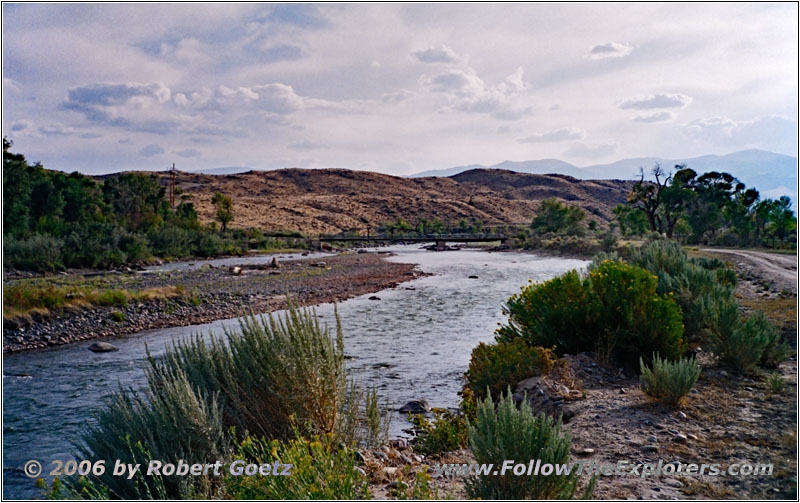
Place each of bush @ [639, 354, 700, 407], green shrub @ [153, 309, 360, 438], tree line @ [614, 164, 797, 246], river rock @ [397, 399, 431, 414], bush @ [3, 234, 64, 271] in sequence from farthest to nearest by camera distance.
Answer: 1. tree line @ [614, 164, 797, 246]
2. bush @ [3, 234, 64, 271]
3. river rock @ [397, 399, 431, 414]
4. bush @ [639, 354, 700, 407]
5. green shrub @ [153, 309, 360, 438]

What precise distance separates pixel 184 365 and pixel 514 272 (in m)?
31.6

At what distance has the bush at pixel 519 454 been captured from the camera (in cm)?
375

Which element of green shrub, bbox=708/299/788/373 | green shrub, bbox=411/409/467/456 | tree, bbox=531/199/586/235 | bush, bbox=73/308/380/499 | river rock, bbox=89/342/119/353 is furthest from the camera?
tree, bbox=531/199/586/235

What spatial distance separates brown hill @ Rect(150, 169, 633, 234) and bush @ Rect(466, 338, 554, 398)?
90276 millimetres

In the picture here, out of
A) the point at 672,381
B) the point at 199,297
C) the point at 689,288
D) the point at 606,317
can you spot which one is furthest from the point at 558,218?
the point at 672,381

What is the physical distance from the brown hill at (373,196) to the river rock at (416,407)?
294 ft

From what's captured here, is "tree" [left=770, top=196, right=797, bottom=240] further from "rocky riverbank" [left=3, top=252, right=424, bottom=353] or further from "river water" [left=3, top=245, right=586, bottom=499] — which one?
"river water" [left=3, top=245, right=586, bottom=499]

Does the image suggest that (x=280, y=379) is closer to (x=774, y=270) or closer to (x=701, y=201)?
(x=774, y=270)

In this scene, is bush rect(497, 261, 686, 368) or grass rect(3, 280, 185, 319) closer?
bush rect(497, 261, 686, 368)

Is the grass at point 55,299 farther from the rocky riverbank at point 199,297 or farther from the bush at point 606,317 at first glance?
the bush at point 606,317

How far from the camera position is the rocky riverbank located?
1548cm

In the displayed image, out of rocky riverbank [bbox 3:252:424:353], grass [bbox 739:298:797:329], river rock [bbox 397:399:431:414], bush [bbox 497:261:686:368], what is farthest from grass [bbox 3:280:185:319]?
grass [bbox 739:298:797:329]

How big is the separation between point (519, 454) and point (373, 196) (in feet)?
430

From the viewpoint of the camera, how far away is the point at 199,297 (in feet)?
70.0
